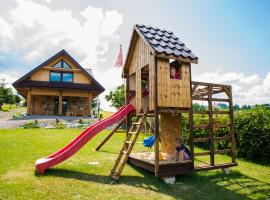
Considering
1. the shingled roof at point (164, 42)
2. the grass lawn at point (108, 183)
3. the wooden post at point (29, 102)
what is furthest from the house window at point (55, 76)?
the shingled roof at point (164, 42)

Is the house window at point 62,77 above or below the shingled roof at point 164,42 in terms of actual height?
above

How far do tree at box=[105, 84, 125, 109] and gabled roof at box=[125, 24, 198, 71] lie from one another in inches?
1218

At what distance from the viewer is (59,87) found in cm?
2683

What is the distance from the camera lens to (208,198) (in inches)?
246

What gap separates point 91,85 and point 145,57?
Result: 20.9 metres

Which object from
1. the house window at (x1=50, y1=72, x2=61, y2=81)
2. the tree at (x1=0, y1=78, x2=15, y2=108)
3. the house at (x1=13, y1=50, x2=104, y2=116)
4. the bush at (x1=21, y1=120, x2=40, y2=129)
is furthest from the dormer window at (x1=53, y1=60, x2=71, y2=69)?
the tree at (x1=0, y1=78, x2=15, y2=108)

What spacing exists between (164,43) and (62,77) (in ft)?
72.4

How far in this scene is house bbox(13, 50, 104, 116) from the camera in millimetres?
26703

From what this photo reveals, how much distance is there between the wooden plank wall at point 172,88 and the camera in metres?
7.83

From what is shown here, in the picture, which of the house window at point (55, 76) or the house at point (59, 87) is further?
the house window at point (55, 76)

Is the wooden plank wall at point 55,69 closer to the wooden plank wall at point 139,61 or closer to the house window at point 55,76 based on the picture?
the house window at point 55,76

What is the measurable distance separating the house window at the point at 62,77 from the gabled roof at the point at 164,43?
20172 mm

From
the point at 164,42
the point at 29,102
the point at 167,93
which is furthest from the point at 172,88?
the point at 29,102

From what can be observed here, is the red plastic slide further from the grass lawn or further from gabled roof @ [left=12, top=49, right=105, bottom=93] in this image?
gabled roof @ [left=12, top=49, right=105, bottom=93]
